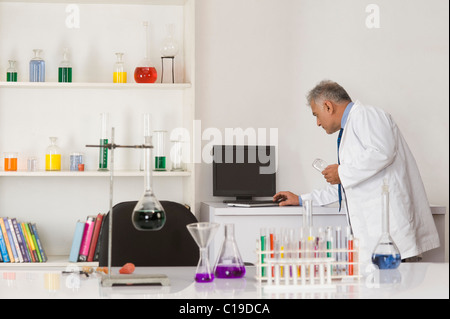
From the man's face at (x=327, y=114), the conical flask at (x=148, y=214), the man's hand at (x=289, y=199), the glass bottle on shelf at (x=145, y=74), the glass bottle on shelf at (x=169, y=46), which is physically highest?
the glass bottle on shelf at (x=169, y=46)

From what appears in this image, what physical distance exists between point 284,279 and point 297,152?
80.9 inches

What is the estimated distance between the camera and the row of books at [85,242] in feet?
11.4

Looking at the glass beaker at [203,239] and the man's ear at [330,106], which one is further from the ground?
the man's ear at [330,106]

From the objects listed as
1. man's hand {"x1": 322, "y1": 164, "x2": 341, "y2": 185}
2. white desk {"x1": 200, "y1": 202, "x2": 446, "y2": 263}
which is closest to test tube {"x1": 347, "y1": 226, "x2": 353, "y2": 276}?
man's hand {"x1": 322, "y1": 164, "x2": 341, "y2": 185}

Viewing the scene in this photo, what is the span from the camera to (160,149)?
12.1ft

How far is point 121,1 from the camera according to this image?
370cm

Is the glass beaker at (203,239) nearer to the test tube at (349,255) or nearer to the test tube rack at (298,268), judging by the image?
the test tube rack at (298,268)

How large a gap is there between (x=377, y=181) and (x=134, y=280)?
1.48 meters

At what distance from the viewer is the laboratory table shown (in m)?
1.62

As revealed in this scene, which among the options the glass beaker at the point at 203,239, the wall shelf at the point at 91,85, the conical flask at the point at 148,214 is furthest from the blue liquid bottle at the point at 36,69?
the glass beaker at the point at 203,239

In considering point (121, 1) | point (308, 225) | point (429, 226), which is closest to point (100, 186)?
point (121, 1)

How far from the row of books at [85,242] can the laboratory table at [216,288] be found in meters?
1.45

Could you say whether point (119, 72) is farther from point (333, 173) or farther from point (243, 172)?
point (333, 173)
